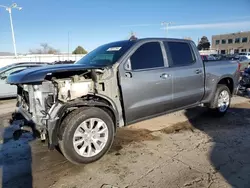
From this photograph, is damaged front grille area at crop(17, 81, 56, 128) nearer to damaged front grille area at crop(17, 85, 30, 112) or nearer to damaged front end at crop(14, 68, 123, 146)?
damaged front end at crop(14, 68, 123, 146)

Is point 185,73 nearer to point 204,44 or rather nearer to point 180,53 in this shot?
point 180,53

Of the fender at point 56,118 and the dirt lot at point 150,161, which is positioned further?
the fender at point 56,118

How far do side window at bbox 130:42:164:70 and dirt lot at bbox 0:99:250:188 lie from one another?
57.7 inches

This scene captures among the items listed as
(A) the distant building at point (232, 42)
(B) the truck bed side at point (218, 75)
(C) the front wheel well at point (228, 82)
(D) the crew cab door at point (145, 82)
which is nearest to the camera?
(D) the crew cab door at point (145, 82)

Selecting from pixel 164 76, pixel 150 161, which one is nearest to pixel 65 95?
pixel 150 161

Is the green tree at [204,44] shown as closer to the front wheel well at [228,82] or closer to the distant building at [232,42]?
the distant building at [232,42]

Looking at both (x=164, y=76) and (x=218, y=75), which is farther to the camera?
(x=218, y=75)

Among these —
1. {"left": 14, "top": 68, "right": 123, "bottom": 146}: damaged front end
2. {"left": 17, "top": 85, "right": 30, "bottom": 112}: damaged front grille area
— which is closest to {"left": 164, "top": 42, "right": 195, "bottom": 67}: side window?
{"left": 14, "top": 68, "right": 123, "bottom": 146}: damaged front end

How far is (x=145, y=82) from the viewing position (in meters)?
4.10

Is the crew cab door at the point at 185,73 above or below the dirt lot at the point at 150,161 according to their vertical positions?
above

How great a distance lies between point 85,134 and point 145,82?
1.40 metres

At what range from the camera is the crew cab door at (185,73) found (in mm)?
4633

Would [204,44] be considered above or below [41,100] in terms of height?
above

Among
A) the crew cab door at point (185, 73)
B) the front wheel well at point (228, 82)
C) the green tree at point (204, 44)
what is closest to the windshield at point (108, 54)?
the crew cab door at point (185, 73)
